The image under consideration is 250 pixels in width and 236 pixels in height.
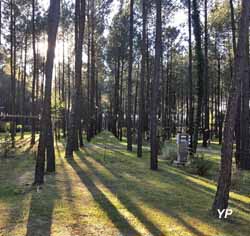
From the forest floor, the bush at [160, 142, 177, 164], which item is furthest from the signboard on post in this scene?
the forest floor

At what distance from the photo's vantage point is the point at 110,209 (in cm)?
637

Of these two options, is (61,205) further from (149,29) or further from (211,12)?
(149,29)

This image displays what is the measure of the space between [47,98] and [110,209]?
358 centimetres

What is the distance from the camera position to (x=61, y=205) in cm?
655

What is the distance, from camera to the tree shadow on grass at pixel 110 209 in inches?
208

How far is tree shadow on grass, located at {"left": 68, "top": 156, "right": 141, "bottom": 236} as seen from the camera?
5293mm

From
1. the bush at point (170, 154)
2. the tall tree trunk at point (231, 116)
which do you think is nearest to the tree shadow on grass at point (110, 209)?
the tall tree trunk at point (231, 116)

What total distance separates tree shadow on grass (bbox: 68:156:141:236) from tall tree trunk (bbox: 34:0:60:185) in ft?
3.79

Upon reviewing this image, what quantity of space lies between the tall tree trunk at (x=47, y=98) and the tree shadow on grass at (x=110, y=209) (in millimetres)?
1155

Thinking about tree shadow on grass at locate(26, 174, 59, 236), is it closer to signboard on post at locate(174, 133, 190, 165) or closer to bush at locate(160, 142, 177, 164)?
signboard on post at locate(174, 133, 190, 165)

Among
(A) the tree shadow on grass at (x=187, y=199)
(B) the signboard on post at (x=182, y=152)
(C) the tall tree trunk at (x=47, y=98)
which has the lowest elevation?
(A) the tree shadow on grass at (x=187, y=199)

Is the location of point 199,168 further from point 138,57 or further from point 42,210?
point 138,57

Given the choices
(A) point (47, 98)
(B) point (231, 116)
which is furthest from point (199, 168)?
(B) point (231, 116)

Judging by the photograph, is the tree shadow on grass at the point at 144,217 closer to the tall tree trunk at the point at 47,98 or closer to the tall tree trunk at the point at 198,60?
the tall tree trunk at the point at 47,98
